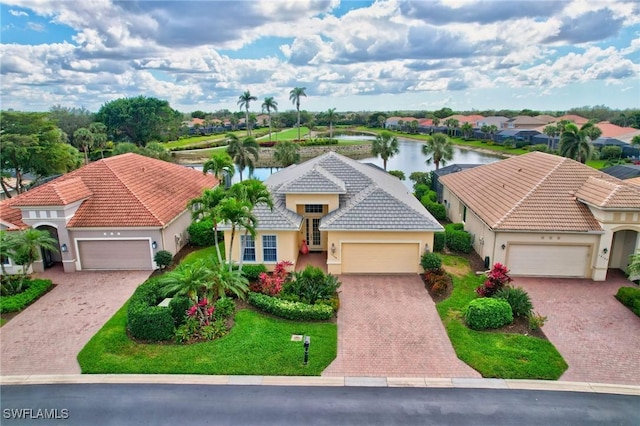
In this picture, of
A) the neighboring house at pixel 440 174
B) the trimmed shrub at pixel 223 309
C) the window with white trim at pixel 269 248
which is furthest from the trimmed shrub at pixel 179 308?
the neighboring house at pixel 440 174

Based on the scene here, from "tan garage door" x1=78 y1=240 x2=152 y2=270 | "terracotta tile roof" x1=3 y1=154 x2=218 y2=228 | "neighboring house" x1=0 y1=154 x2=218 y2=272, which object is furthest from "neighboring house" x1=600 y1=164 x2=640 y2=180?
"tan garage door" x1=78 y1=240 x2=152 y2=270

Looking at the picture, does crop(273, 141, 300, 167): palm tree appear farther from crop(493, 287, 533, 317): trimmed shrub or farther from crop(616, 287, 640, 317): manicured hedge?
crop(616, 287, 640, 317): manicured hedge

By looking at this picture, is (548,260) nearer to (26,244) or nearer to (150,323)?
(150,323)

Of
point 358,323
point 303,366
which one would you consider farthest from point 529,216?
point 303,366

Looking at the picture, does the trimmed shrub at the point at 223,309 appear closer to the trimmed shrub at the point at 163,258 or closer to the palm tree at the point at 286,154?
the trimmed shrub at the point at 163,258

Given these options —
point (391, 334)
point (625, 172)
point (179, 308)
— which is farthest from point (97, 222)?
point (625, 172)
